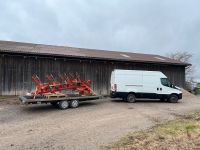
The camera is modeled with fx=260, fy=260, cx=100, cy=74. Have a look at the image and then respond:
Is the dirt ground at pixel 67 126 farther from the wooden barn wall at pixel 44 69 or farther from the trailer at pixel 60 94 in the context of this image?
the wooden barn wall at pixel 44 69

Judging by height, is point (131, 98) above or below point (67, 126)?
above

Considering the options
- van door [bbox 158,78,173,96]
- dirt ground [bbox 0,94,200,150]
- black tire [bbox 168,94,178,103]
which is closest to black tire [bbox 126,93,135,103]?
van door [bbox 158,78,173,96]

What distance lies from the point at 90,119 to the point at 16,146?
4.69 m

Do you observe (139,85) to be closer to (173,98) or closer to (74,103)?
(173,98)

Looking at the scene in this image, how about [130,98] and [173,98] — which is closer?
[130,98]

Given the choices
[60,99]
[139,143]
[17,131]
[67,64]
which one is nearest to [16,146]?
[17,131]

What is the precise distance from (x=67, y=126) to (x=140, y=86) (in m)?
9.26

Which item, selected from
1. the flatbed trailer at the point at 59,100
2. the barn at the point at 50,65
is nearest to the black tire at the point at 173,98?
the barn at the point at 50,65

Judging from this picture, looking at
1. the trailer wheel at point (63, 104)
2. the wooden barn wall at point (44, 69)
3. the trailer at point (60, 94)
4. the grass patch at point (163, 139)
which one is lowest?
the grass patch at point (163, 139)

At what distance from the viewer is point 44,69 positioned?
800 inches

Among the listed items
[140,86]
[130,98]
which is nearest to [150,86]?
[140,86]

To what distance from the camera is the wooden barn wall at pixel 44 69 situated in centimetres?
1920

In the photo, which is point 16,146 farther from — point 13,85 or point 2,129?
point 13,85

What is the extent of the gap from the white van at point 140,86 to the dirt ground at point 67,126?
326cm
